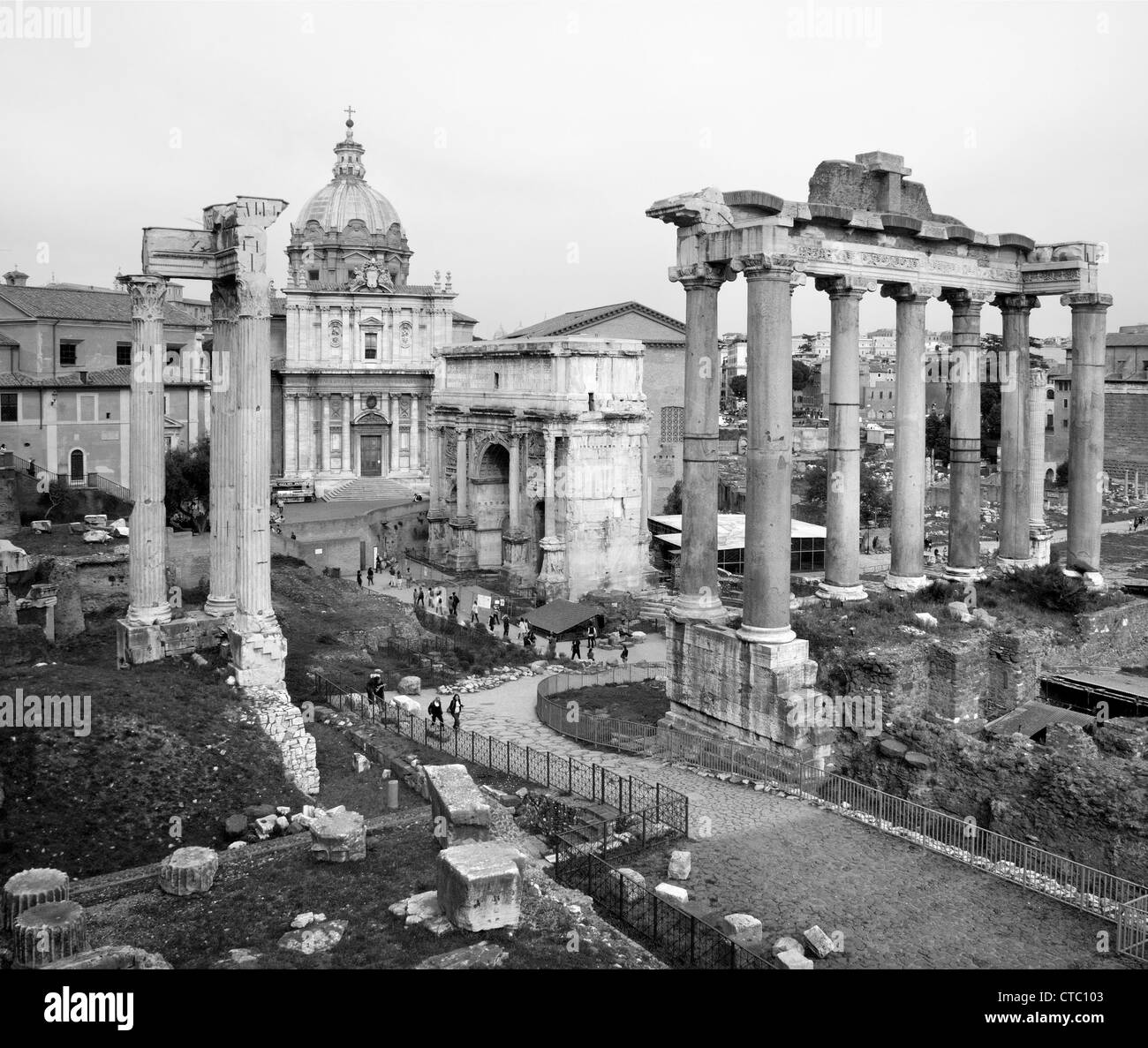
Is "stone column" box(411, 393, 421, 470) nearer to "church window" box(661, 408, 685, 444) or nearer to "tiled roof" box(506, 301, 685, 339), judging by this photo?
"tiled roof" box(506, 301, 685, 339)

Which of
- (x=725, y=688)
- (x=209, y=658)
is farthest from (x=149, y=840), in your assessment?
(x=725, y=688)

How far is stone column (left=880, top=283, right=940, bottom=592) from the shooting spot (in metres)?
20.7

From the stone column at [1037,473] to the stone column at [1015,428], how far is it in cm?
60

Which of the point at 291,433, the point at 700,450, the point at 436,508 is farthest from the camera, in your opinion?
the point at 291,433

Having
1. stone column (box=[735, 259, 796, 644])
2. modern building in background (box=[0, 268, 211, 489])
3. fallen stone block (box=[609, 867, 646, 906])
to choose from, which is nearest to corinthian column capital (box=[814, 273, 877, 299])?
stone column (box=[735, 259, 796, 644])

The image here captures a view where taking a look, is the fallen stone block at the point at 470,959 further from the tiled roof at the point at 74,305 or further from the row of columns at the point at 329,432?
the row of columns at the point at 329,432

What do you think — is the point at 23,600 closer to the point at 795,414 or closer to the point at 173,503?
the point at 173,503

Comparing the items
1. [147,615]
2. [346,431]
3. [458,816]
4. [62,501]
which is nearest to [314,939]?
[458,816]

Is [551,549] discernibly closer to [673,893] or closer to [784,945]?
[673,893]

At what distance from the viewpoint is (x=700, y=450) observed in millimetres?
19047

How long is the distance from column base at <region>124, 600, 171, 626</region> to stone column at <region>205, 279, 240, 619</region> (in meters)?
0.83

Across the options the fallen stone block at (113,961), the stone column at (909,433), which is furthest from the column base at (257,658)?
the stone column at (909,433)

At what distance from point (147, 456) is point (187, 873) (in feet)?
33.8

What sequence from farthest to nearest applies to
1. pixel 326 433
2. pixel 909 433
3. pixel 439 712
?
pixel 326 433, pixel 439 712, pixel 909 433
